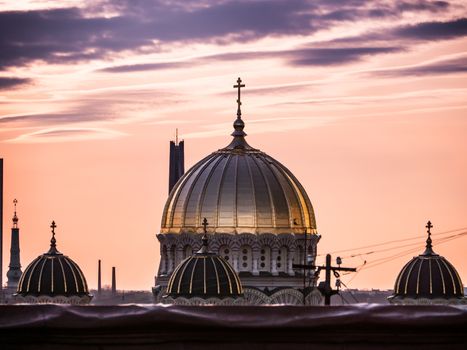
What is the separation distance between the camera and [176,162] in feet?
290

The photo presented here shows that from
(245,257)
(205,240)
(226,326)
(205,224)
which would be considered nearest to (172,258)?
(245,257)

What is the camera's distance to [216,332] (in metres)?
8.92

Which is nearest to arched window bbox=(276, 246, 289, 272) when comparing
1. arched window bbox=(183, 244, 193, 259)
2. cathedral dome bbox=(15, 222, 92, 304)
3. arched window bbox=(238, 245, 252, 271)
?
arched window bbox=(238, 245, 252, 271)

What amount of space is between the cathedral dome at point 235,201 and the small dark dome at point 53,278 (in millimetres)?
8458

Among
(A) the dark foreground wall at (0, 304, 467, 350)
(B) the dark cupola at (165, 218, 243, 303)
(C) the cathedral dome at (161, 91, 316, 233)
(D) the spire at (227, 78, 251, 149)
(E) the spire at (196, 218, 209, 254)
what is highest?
(D) the spire at (227, 78, 251, 149)

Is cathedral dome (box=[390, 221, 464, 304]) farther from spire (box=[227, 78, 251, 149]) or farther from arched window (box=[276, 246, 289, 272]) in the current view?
spire (box=[227, 78, 251, 149])

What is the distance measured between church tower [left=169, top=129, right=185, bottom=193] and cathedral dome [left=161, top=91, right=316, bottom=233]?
10926 mm

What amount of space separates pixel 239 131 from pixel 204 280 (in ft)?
60.4

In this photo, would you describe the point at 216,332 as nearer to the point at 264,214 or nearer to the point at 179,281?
the point at 179,281

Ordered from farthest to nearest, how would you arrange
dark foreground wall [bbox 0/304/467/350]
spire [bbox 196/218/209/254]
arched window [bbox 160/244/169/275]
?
arched window [bbox 160/244/169/275] → spire [bbox 196/218/209/254] → dark foreground wall [bbox 0/304/467/350]

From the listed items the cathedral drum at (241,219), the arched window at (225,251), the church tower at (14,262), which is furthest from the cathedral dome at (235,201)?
the church tower at (14,262)

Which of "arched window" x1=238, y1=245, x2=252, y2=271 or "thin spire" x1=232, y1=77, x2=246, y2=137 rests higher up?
"thin spire" x1=232, y1=77, x2=246, y2=137

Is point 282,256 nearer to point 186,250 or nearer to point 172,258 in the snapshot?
point 186,250

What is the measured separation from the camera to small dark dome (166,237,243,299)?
203ft
